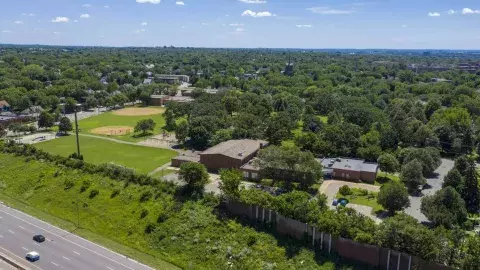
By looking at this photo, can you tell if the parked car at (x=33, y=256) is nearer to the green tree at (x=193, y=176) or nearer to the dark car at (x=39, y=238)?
the dark car at (x=39, y=238)

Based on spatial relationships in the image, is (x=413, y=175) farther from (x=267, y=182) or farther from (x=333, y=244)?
(x=333, y=244)

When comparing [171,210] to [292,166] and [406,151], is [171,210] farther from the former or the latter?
[406,151]

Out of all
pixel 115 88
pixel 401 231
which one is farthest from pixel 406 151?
pixel 115 88

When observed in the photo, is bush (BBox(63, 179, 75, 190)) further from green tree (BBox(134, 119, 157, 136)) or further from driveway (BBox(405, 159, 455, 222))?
driveway (BBox(405, 159, 455, 222))

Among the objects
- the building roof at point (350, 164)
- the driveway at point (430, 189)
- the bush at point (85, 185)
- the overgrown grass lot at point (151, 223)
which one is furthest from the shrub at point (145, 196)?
the driveway at point (430, 189)

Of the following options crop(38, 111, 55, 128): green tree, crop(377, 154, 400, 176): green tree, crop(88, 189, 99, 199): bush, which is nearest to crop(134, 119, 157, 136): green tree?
crop(38, 111, 55, 128): green tree

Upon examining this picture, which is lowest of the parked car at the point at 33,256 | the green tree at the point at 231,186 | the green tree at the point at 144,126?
Answer: the parked car at the point at 33,256
